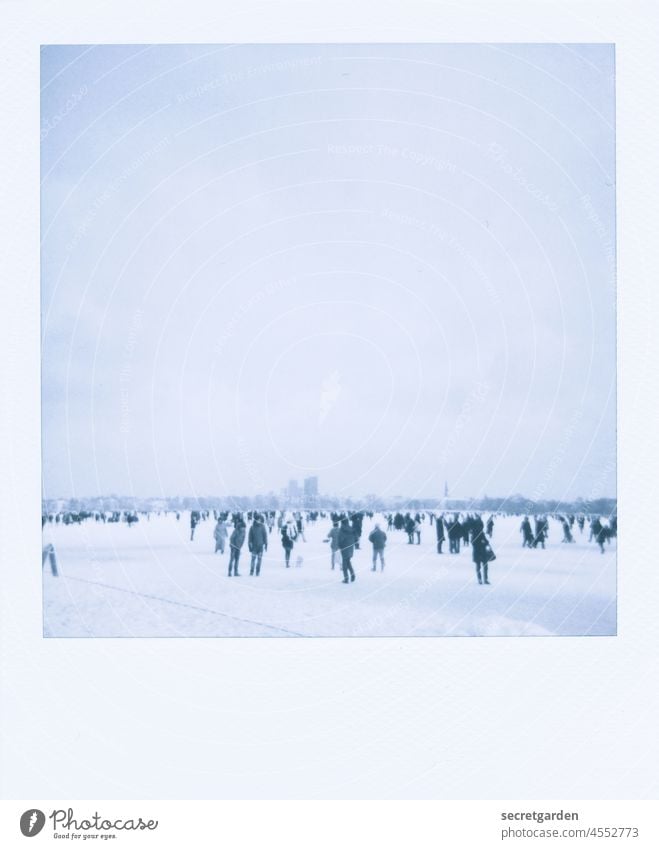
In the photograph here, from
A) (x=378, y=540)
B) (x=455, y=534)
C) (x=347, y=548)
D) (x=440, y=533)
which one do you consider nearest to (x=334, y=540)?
(x=347, y=548)

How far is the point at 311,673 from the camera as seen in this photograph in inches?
215

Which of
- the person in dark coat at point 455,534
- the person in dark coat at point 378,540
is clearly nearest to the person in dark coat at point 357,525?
the person in dark coat at point 378,540

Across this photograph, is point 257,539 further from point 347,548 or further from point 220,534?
point 347,548

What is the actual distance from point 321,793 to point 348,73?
212 inches

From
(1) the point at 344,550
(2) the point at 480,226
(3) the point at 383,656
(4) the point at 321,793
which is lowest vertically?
(4) the point at 321,793

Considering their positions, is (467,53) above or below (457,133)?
above

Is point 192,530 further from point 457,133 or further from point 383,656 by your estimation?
point 457,133

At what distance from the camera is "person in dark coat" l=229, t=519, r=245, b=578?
6703mm

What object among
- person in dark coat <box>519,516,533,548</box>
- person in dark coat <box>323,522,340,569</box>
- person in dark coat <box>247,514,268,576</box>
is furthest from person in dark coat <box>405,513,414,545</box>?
person in dark coat <box>247,514,268,576</box>

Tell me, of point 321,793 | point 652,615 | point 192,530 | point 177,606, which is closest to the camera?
point 321,793

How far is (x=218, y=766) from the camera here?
5.28 metres

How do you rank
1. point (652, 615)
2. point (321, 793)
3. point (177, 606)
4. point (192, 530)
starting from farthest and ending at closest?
point (192, 530) < point (177, 606) < point (652, 615) < point (321, 793)

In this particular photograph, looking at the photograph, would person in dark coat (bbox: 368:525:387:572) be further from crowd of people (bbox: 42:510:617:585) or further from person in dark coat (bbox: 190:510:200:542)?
person in dark coat (bbox: 190:510:200:542)
